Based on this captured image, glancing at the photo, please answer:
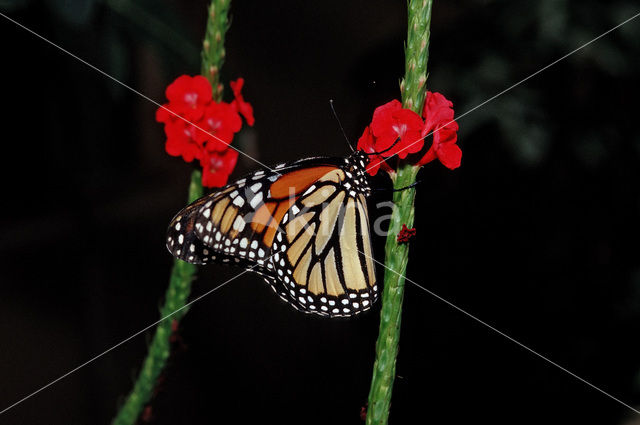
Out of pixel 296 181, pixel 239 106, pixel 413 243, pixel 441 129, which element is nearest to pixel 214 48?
pixel 239 106

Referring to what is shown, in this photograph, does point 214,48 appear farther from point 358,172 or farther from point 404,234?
point 404,234

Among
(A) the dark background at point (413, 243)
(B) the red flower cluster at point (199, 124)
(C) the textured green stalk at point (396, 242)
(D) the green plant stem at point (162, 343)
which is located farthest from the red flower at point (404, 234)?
(A) the dark background at point (413, 243)

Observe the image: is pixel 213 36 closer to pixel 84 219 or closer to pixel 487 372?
pixel 84 219

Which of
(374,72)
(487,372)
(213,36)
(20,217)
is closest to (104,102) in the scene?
(20,217)

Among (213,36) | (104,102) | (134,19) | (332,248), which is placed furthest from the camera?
(104,102)

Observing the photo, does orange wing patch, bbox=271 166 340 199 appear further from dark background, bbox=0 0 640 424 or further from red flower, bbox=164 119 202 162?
dark background, bbox=0 0 640 424

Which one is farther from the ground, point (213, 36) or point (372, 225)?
point (213, 36)
